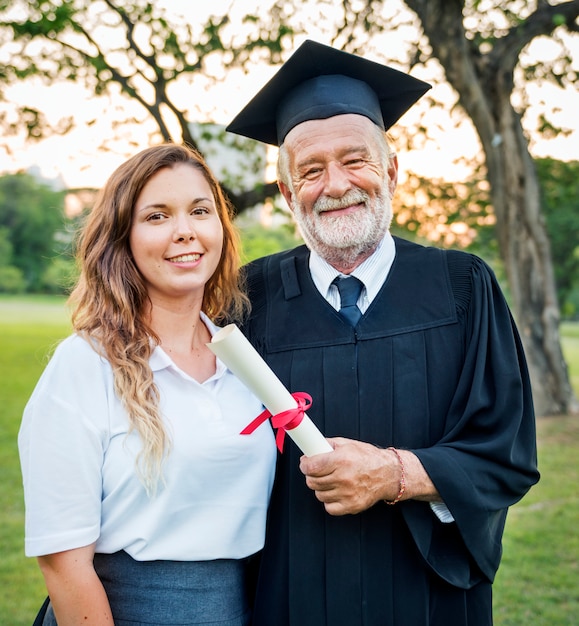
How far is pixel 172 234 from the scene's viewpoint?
7.22 feet

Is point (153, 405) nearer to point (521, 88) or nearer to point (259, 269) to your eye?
point (259, 269)

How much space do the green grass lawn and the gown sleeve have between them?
138cm

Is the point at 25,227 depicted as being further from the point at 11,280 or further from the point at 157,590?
the point at 157,590

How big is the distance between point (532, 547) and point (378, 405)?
4680mm

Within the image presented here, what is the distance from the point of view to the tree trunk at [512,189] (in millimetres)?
7953

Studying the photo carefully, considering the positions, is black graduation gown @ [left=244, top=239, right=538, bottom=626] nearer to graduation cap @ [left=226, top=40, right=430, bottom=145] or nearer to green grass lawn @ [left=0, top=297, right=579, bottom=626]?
graduation cap @ [left=226, top=40, right=430, bottom=145]

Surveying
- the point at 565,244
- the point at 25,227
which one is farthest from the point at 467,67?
the point at 25,227

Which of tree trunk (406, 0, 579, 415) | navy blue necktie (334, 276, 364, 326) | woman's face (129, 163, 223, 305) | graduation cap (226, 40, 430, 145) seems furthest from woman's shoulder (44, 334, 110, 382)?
tree trunk (406, 0, 579, 415)

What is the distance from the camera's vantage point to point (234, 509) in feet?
7.07

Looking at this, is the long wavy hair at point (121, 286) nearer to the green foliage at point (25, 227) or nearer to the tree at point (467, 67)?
the tree at point (467, 67)

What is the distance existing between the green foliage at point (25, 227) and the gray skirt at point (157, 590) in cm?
5291

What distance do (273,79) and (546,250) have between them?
7923 mm

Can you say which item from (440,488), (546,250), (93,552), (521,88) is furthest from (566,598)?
(521,88)

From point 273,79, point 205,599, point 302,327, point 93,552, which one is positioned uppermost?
point 273,79
